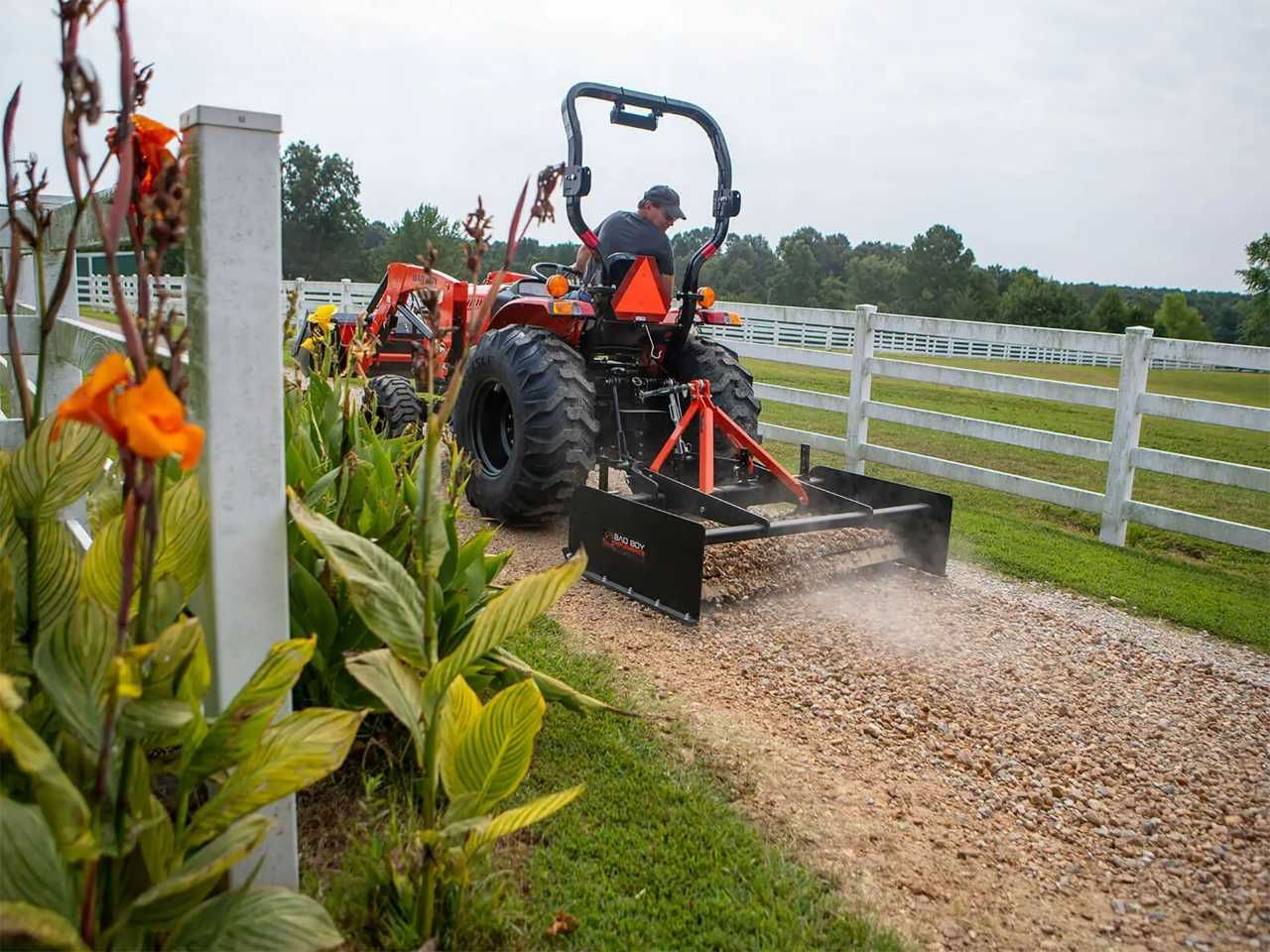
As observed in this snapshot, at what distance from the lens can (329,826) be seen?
2.41 m

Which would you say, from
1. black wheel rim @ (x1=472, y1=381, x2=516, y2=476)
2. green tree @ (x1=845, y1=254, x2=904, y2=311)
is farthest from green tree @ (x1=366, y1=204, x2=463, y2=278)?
black wheel rim @ (x1=472, y1=381, x2=516, y2=476)

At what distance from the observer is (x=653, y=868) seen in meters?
2.45

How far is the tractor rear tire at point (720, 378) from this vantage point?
19.4 feet

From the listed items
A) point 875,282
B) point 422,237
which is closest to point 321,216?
point 422,237

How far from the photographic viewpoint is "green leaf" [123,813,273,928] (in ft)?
4.82

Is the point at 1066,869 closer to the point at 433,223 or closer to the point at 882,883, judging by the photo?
the point at 882,883

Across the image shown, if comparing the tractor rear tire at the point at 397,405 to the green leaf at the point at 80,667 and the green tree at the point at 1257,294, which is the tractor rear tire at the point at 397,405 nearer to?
Result: the green leaf at the point at 80,667

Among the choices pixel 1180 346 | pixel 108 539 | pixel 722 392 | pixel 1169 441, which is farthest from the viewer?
pixel 1169 441

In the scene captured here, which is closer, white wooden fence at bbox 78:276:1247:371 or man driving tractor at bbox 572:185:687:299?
man driving tractor at bbox 572:185:687:299

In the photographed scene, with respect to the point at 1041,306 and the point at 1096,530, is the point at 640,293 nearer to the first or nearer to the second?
the point at 1096,530

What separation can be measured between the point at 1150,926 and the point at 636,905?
4.10 feet

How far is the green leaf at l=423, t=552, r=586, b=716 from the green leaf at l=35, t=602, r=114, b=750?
1.77 feet

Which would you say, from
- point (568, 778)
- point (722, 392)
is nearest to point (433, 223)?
point (722, 392)

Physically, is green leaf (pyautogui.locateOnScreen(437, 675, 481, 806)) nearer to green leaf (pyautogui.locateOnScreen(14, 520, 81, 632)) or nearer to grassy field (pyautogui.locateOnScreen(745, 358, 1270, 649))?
green leaf (pyautogui.locateOnScreen(14, 520, 81, 632))
